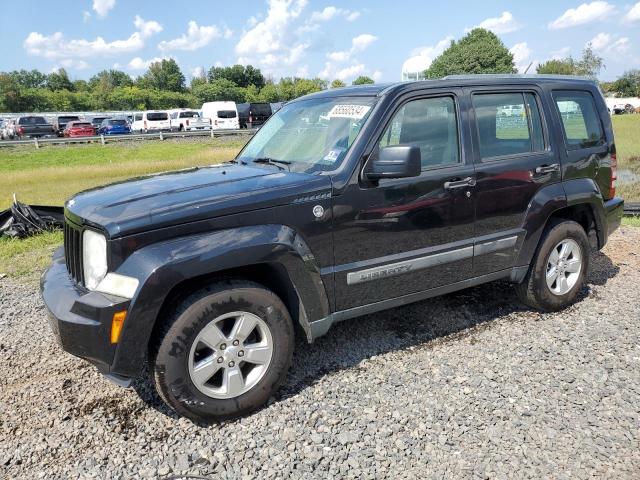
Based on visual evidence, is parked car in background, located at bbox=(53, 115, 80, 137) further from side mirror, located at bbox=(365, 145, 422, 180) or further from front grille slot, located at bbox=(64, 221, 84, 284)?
side mirror, located at bbox=(365, 145, 422, 180)

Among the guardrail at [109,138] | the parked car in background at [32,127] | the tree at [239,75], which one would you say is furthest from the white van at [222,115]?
the tree at [239,75]

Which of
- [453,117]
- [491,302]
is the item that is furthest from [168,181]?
[491,302]

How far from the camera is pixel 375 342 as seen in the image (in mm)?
4105

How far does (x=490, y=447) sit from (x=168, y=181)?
2.58 meters

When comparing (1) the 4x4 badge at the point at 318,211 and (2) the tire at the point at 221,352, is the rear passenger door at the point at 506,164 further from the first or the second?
(2) the tire at the point at 221,352

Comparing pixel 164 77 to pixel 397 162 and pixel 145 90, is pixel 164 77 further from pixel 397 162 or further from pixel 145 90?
pixel 397 162

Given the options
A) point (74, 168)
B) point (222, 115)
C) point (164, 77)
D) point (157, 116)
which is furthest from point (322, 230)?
point (164, 77)

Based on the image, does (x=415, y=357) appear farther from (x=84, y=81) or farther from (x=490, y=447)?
(x=84, y=81)

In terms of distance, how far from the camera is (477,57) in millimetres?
73688

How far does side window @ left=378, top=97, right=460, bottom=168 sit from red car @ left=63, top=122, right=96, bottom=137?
118ft

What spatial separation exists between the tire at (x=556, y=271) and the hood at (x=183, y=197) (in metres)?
2.21

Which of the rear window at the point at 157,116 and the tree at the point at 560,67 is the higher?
the tree at the point at 560,67

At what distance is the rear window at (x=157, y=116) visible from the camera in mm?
39625

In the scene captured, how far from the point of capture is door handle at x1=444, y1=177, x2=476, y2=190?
3.75m
